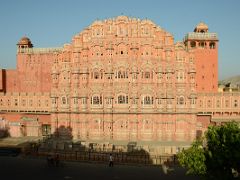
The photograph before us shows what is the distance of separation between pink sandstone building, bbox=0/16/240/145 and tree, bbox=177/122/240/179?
20.1 metres

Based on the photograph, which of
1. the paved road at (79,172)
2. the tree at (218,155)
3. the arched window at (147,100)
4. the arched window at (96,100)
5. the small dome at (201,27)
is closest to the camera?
the tree at (218,155)

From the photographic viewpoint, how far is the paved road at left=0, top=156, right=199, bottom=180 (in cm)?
3244

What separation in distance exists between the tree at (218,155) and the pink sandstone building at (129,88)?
66.1 ft

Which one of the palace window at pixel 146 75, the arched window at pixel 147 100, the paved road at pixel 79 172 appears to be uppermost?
the palace window at pixel 146 75

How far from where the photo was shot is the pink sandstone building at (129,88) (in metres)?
46.6

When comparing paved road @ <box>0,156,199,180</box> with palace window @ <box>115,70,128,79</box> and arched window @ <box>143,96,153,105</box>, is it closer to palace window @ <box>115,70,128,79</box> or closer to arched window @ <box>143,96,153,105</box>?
arched window @ <box>143,96,153,105</box>

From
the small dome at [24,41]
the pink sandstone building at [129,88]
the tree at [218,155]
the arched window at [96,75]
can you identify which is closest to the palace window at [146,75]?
the pink sandstone building at [129,88]

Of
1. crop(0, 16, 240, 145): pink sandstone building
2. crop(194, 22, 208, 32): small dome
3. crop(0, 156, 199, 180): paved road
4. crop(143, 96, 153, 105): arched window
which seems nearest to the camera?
crop(0, 156, 199, 180): paved road

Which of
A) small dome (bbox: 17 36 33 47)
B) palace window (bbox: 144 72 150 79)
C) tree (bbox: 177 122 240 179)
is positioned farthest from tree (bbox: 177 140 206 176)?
small dome (bbox: 17 36 33 47)

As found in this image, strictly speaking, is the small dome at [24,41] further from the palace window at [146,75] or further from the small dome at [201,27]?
the small dome at [201,27]

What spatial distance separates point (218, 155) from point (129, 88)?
80.9ft

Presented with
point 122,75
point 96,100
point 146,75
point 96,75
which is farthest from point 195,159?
point 96,75

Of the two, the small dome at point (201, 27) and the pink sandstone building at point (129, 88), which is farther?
the small dome at point (201, 27)

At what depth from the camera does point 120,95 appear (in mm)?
47031
